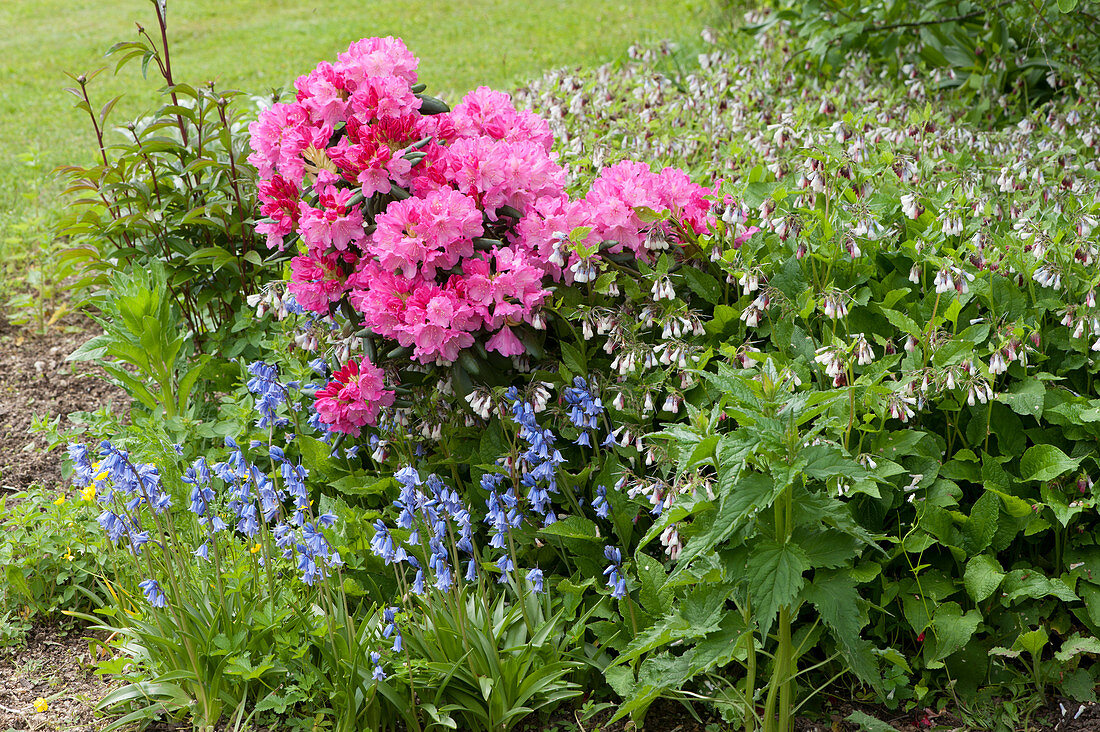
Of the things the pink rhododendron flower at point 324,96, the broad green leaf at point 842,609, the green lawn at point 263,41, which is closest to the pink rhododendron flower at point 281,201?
the pink rhododendron flower at point 324,96

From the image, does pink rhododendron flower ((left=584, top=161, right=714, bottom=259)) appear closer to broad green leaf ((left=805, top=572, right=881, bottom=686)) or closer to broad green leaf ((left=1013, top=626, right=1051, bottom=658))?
broad green leaf ((left=805, top=572, right=881, bottom=686))

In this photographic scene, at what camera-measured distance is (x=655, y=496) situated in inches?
94.1

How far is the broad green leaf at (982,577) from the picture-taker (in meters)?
2.42

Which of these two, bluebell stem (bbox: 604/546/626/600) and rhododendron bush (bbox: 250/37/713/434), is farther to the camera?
rhododendron bush (bbox: 250/37/713/434)

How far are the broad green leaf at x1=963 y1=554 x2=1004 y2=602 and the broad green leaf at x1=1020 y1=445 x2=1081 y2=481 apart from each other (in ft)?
0.88

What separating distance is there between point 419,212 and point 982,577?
1847 millimetres

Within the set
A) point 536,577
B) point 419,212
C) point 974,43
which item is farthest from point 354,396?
point 974,43

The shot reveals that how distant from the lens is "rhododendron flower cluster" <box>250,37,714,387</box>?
2676 mm

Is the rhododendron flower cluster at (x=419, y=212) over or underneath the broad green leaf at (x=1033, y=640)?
over

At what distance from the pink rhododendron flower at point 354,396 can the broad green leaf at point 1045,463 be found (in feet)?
6.18

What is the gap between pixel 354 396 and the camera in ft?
9.29

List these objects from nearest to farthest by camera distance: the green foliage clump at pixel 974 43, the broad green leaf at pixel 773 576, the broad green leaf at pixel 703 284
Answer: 1. the broad green leaf at pixel 773 576
2. the broad green leaf at pixel 703 284
3. the green foliage clump at pixel 974 43

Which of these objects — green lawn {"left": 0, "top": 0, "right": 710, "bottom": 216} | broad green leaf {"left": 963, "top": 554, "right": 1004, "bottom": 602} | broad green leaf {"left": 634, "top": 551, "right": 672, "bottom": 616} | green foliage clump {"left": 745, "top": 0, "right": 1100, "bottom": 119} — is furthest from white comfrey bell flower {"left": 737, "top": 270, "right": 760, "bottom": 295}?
green lawn {"left": 0, "top": 0, "right": 710, "bottom": 216}

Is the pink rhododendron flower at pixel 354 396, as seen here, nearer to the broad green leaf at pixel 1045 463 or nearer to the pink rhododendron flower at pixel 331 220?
the pink rhododendron flower at pixel 331 220
